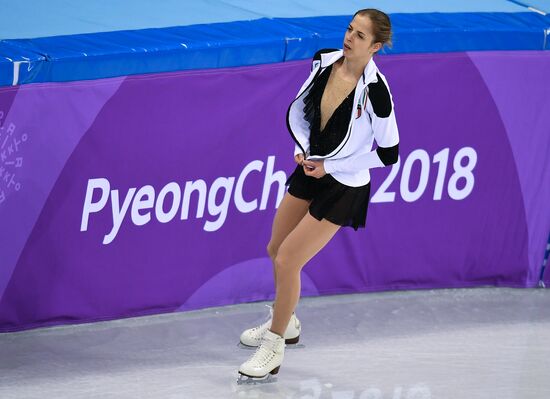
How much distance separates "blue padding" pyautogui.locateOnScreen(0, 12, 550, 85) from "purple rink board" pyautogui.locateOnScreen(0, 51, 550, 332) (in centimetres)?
6

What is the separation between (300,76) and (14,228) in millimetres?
1593

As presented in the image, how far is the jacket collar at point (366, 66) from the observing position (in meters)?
4.82

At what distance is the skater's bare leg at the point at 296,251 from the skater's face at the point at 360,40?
27.9 inches

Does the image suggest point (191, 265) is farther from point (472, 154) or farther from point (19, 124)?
point (472, 154)

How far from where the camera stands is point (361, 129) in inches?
193

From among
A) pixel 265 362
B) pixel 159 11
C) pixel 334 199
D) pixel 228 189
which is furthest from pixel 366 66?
pixel 159 11

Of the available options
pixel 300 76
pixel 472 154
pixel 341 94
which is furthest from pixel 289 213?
pixel 472 154

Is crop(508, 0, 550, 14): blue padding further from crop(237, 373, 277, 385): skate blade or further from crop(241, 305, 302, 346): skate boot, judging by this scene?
crop(237, 373, 277, 385): skate blade

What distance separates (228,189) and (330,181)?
936mm

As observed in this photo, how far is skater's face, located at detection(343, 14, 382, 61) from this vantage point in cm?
475

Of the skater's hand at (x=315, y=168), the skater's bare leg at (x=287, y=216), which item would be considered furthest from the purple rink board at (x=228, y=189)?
the skater's hand at (x=315, y=168)

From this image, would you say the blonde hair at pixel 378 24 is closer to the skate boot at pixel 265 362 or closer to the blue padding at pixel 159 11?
the skate boot at pixel 265 362

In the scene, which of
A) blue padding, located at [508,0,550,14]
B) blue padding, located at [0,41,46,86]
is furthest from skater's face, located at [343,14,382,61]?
blue padding, located at [508,0,550,14]

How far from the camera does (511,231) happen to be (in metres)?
6.43
